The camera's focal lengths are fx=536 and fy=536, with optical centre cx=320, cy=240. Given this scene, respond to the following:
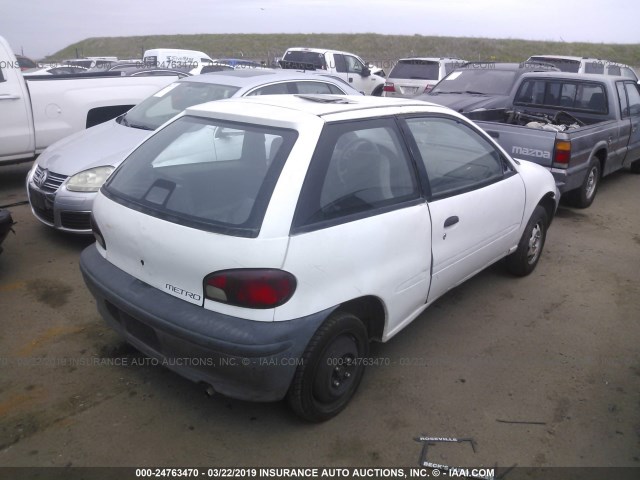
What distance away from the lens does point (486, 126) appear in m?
6.55

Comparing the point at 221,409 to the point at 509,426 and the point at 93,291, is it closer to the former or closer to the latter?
the point at 93,291

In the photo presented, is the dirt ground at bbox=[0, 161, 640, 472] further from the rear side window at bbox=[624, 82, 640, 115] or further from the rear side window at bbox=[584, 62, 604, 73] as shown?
the rear side window at bbox=[584, 62, 604, 73]

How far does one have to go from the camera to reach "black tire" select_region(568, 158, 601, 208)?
6.86 m

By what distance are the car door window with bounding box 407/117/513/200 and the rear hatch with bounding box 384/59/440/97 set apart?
31.4ft

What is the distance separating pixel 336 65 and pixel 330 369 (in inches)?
555

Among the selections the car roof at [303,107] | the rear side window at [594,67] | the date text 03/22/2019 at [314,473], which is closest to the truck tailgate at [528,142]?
the car roof at [303,107]

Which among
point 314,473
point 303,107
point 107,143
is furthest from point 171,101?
point 314,473

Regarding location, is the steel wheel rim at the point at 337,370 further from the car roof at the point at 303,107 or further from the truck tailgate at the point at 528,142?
the truck tailgate at the point at 528,142

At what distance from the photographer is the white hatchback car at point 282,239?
2.46 meters

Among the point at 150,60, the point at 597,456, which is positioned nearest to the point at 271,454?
the point at 597,456

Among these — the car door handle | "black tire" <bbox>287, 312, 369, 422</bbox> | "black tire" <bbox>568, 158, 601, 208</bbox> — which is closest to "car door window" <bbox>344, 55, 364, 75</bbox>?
"black tire" <bbox>568, 158, 601, 208</bbox>

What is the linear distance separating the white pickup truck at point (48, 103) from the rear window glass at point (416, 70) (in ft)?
26.3

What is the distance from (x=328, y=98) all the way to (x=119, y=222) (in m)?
1.53

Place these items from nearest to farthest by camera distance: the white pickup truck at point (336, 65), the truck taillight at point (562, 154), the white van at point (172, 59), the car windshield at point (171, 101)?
1. the car windshield at point (171, 101)
2. the truck taillight at point (562, 154)
3. the white pickup truck at point (336, 65)
4. the white van at point (172, 59)
